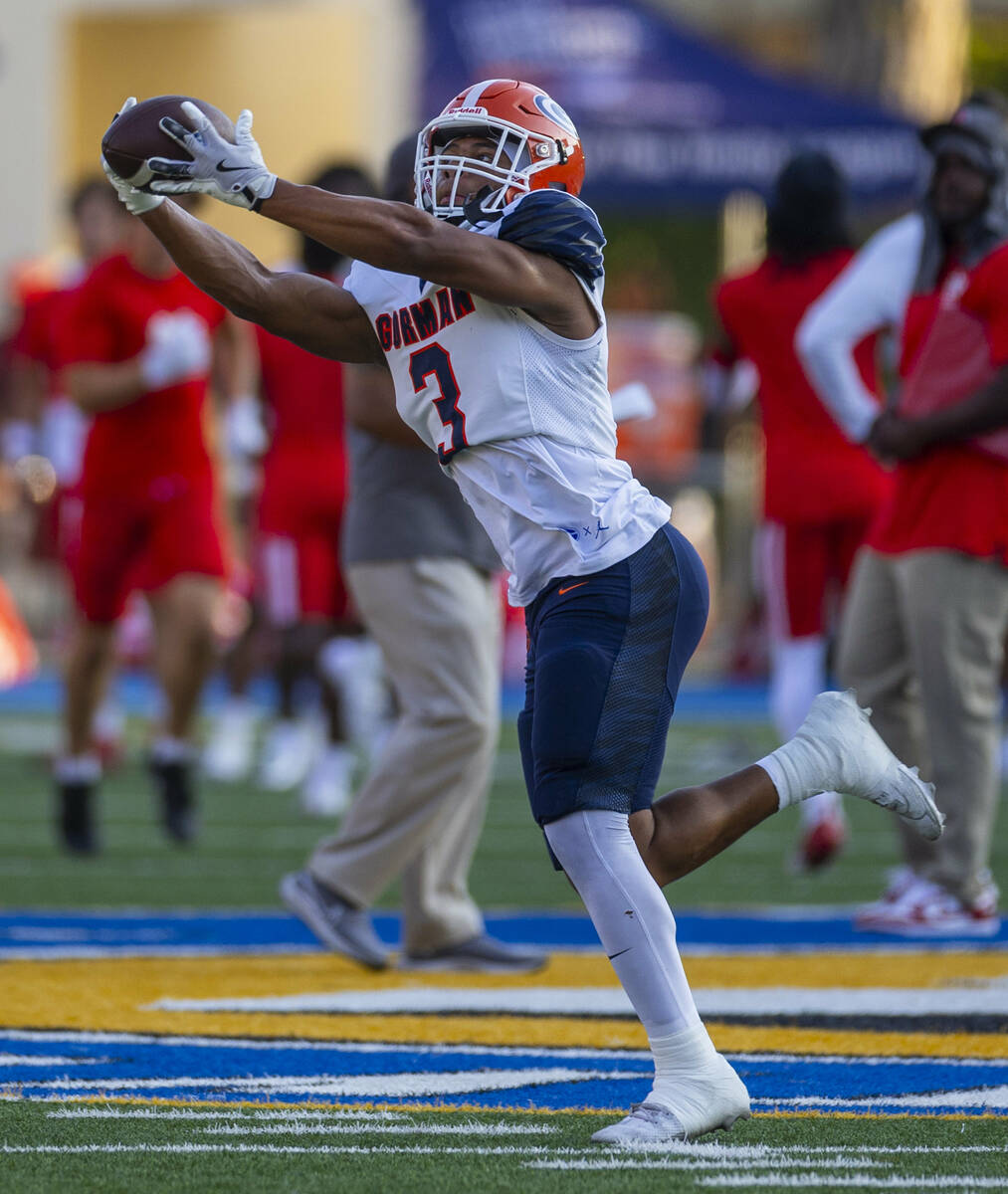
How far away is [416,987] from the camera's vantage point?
16.9 feet

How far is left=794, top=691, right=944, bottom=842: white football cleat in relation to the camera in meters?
3.92

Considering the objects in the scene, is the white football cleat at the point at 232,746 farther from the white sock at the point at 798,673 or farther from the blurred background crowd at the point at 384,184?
the white sock at the point at 798,673

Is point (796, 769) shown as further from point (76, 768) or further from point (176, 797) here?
point (176, 797)

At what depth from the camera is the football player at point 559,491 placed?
3.57 meters

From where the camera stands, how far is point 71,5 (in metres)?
20.7

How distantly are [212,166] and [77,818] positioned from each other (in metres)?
4.64

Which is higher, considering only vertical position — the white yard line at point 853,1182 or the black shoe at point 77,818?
the white yard line at point 853,1182

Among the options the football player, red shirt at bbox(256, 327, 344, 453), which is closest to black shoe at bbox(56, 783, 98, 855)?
red shirt at bbox(256, 327, 344, 453)

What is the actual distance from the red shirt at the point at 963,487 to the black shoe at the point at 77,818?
309cm

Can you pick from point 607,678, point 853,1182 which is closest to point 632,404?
point 607,678

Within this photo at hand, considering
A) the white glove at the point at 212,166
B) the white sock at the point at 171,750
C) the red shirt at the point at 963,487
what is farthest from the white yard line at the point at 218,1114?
the white sock at the point at 171,750

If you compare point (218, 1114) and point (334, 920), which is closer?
point (218, 1114)

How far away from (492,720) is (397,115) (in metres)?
16.2

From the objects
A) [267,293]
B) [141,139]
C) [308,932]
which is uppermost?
[141,139]
